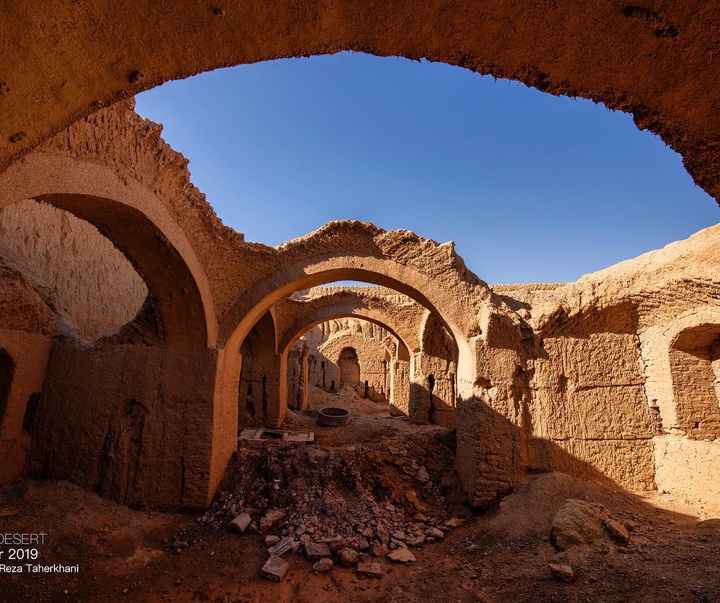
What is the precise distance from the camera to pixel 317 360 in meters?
18.7

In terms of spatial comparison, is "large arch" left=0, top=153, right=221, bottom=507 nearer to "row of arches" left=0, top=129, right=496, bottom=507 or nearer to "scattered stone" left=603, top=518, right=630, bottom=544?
"row of arches" left=0, top=129, right=496, bottom=507

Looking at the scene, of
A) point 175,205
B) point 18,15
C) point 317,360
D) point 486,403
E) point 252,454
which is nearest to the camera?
point 18,15

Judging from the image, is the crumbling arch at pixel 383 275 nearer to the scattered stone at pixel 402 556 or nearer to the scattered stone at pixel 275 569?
the scattered stone at pixel 402 556

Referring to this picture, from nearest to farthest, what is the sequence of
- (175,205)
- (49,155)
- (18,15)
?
(18,15) < (49,155) < (175,205)

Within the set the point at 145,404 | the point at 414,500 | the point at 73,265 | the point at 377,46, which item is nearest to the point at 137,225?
the point at 145,404

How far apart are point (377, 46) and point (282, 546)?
5.61 m

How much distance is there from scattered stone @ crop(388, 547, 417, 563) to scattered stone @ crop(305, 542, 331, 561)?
82 centimetres

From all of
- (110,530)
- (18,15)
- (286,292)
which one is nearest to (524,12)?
(18,15)

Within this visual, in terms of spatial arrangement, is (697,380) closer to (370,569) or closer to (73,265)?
(370,569)

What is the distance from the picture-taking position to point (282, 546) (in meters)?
5.12

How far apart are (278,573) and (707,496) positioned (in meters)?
5.51

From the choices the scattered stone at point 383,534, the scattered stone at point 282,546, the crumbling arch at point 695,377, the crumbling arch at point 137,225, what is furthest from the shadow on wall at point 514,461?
the crumbling arch at point 137,225

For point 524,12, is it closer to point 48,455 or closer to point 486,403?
point 486,403

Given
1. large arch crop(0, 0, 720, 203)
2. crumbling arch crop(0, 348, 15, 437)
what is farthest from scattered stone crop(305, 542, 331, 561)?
large arch crop(0, 0, 720, 203)
